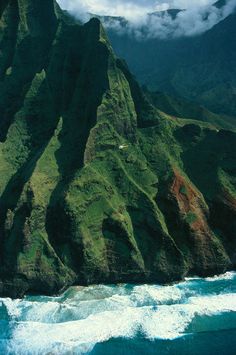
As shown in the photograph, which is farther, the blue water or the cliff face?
the cliff face

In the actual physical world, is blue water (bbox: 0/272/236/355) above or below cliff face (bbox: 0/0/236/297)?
below

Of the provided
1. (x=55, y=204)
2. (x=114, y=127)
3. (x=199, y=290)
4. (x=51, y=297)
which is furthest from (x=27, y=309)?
(x=114, y=127)

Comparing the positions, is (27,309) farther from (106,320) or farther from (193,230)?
(193,230)

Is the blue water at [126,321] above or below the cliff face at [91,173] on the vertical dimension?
below

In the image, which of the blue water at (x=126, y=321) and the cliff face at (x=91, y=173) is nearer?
the blue water at (x=126, y=321)
